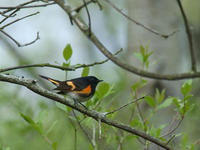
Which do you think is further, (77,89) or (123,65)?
(77,89)

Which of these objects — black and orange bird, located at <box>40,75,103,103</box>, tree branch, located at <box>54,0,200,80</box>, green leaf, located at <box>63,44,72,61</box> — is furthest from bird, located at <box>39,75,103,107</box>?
green leaf, located at <box>63,44,72,61</box>

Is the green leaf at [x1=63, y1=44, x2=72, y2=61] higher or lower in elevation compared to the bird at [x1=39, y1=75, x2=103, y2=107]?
higher

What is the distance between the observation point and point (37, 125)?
265 centimetres

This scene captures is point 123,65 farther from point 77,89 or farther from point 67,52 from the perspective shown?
point 77,89

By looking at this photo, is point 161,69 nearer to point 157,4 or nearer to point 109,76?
point 157,4

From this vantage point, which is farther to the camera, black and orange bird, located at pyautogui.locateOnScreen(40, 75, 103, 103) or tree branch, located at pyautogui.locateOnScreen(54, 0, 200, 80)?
black and orange bird, located at pyautogui.locateOnScreen(40, 75, 103, 103)

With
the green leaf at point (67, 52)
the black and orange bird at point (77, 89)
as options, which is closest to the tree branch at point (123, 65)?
the green leaf at point (67, 52)

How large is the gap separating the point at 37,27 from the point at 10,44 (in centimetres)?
733

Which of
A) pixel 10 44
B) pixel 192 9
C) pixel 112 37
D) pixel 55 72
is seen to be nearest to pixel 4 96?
pixel 10 44

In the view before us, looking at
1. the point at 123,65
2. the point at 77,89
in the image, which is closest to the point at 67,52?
the point at 123,65

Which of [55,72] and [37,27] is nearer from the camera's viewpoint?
[55,72]

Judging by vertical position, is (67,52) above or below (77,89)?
above

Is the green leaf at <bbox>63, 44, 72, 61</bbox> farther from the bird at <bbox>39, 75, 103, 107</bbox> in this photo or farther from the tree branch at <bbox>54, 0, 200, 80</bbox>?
the bird at <bbox>39, 75, 103, 107</bbox>

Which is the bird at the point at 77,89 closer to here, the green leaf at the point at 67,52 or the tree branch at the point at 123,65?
the tree branch at the point at 123,65
